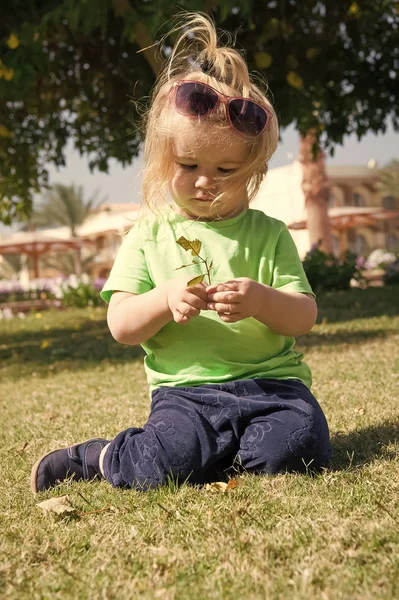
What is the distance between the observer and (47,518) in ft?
7.11

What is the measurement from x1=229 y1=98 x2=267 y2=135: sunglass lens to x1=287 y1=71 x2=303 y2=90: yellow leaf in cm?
608

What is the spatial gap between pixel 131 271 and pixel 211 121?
1.88 feet

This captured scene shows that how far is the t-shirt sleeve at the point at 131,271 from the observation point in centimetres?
265

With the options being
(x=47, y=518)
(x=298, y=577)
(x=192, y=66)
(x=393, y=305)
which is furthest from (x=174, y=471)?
(x=393, y=305)

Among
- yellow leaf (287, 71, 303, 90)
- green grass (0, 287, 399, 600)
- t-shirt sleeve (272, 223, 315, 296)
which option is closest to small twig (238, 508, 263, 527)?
green grass (0, 287, 399, 600)

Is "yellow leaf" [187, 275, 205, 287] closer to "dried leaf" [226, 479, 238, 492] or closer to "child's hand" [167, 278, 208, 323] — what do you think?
"child's hand" [167, 278, 208, 323]

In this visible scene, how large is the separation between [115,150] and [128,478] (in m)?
8.27

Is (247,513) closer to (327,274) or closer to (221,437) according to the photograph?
→ (221,437)

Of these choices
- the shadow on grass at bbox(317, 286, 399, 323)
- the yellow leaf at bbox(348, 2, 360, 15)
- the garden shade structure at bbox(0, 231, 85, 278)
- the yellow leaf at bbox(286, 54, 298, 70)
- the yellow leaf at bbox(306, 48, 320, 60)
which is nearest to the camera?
the shadow on grass at bbox(317, 286, 399, 323)

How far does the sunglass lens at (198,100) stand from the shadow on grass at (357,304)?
17.7 ft

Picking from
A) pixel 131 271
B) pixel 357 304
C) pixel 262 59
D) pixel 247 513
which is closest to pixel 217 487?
pixel 247 513

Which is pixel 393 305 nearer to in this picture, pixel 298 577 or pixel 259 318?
pixel 259 318

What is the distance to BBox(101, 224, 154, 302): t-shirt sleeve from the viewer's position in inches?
104

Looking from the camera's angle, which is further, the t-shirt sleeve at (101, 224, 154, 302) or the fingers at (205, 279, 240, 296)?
the t-shirt sleeve at (101, 224, 154, 302)
